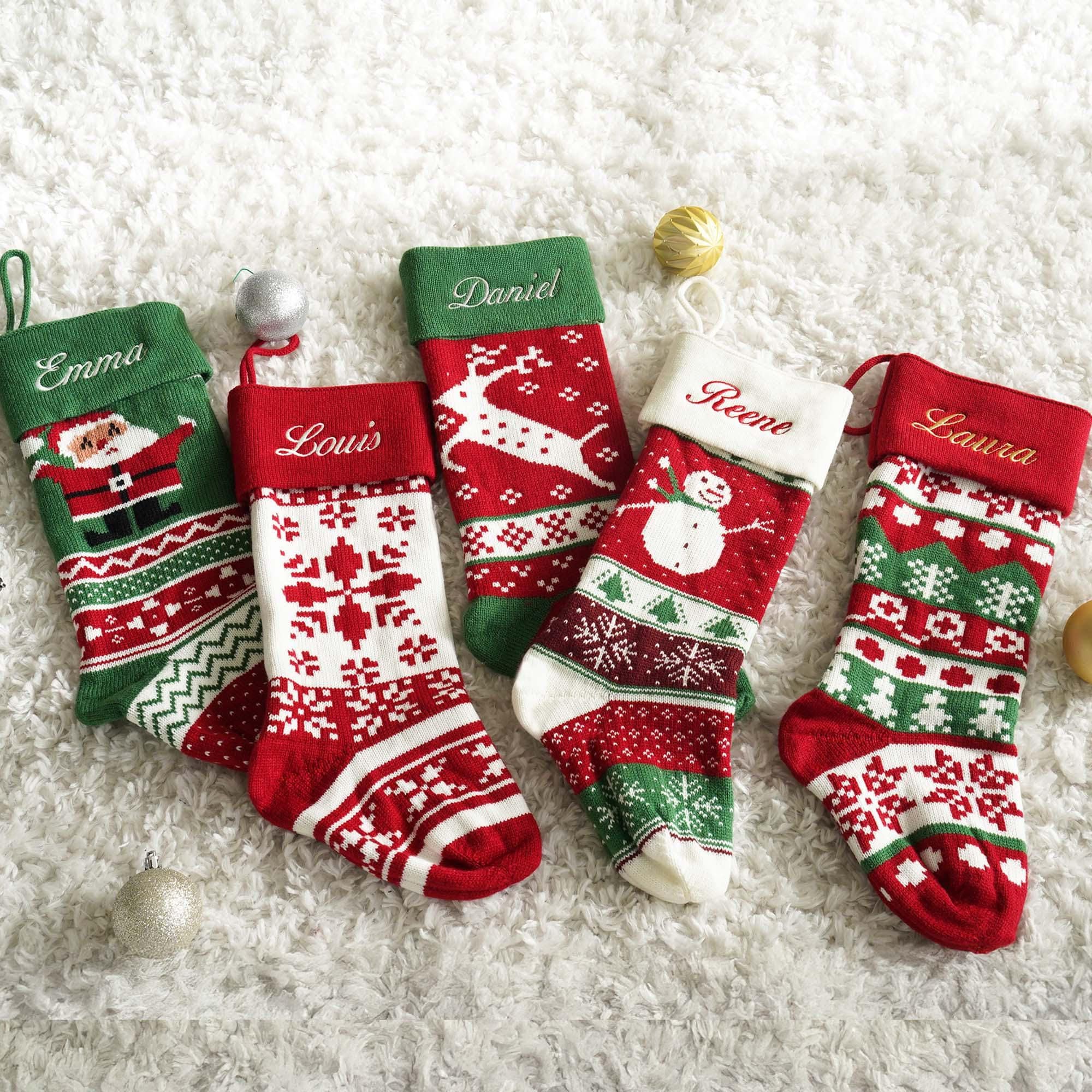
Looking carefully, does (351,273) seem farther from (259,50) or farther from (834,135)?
(834,135)

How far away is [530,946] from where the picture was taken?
4.86ft

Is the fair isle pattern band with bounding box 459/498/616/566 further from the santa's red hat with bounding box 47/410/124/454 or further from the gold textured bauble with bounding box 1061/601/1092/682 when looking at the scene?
the gold textured bauble with bounding box 1061/601/1092/682

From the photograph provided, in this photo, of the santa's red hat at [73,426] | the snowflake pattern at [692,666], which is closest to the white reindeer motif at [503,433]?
the snowflake pattern at [692,666]

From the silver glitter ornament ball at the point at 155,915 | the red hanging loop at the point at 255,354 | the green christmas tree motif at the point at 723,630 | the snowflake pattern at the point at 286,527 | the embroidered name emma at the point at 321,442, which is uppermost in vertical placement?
the red hanging loop at the point at 255,354

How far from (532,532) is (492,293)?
43 centimetres

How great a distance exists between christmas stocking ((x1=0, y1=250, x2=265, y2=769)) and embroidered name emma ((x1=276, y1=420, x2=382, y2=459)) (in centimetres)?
13

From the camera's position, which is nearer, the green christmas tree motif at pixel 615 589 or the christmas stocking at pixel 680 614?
the christmas stocking at pixel 680 614

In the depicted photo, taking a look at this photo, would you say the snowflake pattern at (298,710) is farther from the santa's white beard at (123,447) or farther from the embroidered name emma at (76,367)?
the embroidered name emma at (76,367)

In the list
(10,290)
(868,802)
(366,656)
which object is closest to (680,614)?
(868,802)

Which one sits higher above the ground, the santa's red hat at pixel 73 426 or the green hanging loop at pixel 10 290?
the green hanging loop at pixel 10 290

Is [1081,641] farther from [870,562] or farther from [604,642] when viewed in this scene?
[604,642]

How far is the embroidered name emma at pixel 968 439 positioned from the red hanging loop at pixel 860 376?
10 centimetres

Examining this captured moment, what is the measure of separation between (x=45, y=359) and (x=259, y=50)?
2.48ft

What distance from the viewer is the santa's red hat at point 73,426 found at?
1689 mm
